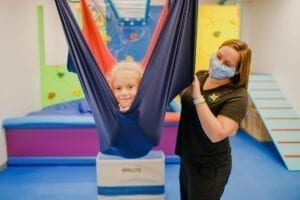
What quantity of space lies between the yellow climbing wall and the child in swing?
265 centimetres

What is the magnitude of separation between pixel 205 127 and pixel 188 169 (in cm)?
35

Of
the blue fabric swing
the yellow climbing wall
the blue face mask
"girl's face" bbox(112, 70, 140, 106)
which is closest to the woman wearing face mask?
the blue face mask

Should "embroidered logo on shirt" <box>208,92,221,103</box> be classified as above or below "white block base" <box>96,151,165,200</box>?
above

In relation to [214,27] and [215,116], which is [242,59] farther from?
[214,27]

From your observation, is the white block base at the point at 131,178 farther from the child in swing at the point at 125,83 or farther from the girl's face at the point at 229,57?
the girl's face at the point at 229,57

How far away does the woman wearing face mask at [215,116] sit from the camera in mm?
1250

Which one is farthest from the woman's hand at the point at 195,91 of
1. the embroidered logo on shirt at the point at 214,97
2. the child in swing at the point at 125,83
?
the child in swing at the point at 125,83

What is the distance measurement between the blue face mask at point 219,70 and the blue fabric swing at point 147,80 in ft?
0.49

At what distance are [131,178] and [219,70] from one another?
1.27 metres

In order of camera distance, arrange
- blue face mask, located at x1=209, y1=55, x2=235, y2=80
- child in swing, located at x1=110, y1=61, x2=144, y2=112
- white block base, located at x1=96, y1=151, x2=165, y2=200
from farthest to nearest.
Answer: white block base, located at x1=96, y1=151, x2=165, y2=200
child in swing, located at x1=110, y1=61, x2=144, y2=112
blue face mask, located at x1=209, y1=55, x2=235, y2=80

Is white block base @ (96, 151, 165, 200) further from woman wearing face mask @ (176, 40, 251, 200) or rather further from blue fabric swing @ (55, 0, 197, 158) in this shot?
blue fabric swing @ (55, 0, 197, 158)

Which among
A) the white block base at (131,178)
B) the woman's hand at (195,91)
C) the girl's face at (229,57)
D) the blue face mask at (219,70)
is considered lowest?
the white block base at (131,178)

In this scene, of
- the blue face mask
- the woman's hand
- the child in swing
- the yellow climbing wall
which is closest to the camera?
the woman's hand

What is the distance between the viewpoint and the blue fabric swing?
49.3 inches
